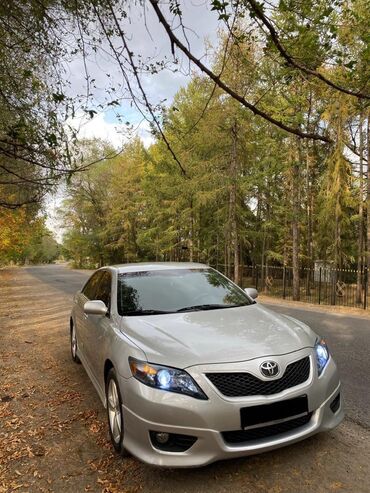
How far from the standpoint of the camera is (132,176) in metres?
35.9

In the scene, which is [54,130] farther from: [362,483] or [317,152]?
[317,152]

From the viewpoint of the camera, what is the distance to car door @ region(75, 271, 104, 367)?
16.8ft

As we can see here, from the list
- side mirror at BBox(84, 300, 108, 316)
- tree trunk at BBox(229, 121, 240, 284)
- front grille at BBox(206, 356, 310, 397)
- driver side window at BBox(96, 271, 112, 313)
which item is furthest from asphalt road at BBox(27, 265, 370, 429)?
tree trunk at BBox(229, 121, 240, 284)

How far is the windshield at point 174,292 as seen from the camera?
4.13 metres

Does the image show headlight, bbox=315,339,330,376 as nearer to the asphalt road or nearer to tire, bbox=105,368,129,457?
the asphalt road

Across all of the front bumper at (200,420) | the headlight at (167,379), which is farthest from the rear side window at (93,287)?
the front bumper at (200,420)

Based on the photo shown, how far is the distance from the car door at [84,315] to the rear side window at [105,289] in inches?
6.7

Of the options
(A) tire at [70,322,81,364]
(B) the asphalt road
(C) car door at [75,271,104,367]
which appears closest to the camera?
(B) the asphalt road

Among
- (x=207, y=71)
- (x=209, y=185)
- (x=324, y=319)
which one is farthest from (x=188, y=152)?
(x=207, y=71)

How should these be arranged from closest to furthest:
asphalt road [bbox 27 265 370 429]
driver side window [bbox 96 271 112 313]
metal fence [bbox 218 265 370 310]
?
asphalt road [bbox 27 265 370 429], driver side window [bbox 96 271 112 313], metal fence [bbox 218 265 370 310]

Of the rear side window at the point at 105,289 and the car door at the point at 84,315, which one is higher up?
the rear side window at the point at 105,289

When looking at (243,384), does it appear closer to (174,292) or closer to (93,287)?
(174,292)

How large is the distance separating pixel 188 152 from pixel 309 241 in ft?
30.3

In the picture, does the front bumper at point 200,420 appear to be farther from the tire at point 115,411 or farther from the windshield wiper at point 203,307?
the windshield wiper at point 203,307
